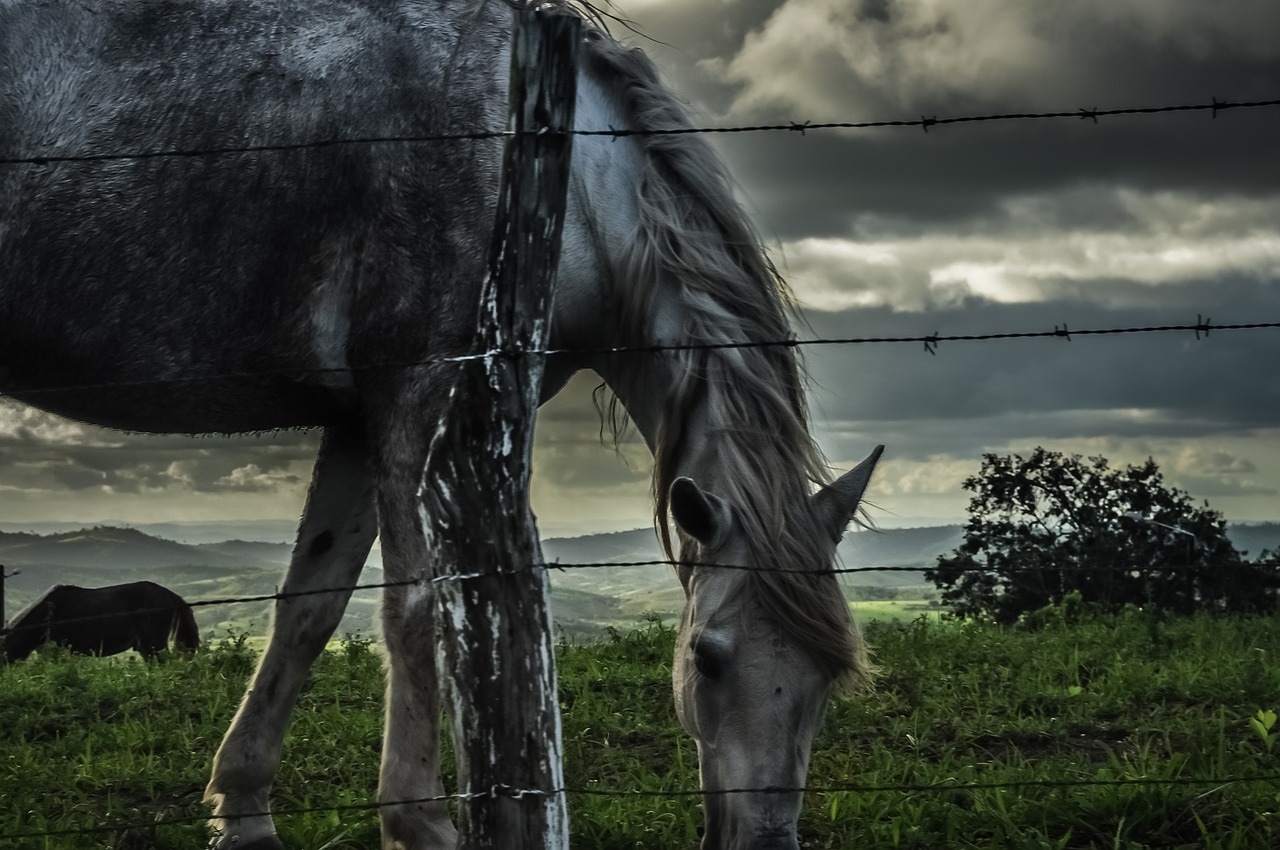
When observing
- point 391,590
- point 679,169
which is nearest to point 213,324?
point 391,590

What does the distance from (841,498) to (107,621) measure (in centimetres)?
963

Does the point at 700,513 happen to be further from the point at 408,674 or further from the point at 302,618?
the point at 302,618

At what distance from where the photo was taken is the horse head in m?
2.88

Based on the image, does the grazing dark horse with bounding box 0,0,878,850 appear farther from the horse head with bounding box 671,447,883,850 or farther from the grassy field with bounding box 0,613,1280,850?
the grassy field with bounding box 0,613,1280,850

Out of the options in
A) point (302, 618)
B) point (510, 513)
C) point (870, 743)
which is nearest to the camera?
point (510, 513)

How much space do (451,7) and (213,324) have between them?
3.91 ft

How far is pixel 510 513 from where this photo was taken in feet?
8.53

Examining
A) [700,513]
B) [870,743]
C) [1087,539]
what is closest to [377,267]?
[700,513]

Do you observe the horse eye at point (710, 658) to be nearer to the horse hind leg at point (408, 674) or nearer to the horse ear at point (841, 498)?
the horse ear at point (841, 498)

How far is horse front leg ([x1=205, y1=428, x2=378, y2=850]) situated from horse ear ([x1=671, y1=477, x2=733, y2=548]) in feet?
4.05

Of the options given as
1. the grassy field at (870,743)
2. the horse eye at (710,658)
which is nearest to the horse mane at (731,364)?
the horse eye at (710,658)

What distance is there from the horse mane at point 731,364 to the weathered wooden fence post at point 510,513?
2.34 ft

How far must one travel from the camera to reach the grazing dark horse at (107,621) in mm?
10344

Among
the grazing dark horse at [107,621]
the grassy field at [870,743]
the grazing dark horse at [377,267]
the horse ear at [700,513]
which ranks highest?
the grazing dark horse at [377,267]
